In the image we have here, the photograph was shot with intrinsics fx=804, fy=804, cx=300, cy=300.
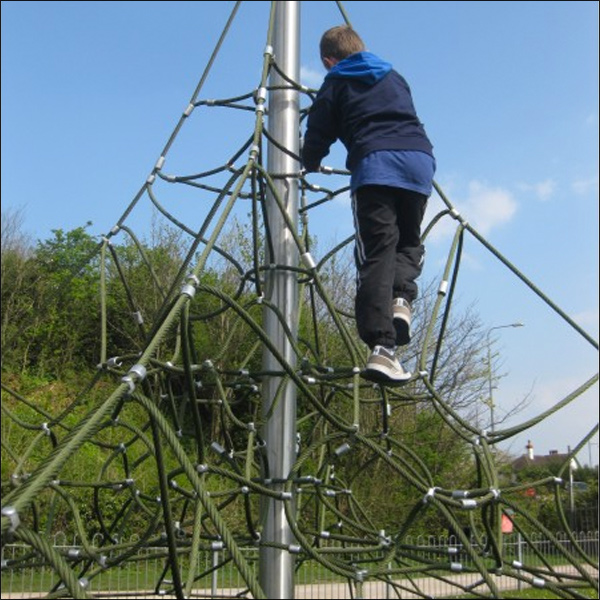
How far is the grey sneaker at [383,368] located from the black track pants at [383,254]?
0.11 feet

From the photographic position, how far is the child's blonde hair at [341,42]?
201 cm

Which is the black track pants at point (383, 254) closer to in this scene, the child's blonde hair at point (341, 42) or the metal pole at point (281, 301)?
the metal pole at point (281, 301)

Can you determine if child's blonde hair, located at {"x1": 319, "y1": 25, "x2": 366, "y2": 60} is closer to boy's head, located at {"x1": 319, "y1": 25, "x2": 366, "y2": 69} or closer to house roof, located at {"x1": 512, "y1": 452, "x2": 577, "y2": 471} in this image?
boy's head, located at {"x1": 319, "y1": 25, "x2": 366, "y2": 69}

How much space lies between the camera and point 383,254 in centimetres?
178

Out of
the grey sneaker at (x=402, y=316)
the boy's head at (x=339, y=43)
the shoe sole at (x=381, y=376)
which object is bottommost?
the shoe sole at (x=381, y=376)

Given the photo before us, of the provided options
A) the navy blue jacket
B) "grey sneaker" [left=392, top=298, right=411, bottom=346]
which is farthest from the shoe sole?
the navy blue jacket

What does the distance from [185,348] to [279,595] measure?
0.74 meters

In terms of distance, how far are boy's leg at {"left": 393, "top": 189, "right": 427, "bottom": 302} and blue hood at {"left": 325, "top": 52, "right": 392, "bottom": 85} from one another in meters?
0.30

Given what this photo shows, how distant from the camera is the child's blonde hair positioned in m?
2.01

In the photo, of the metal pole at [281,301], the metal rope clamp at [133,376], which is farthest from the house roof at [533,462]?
the metal rope clamp at [133,376]

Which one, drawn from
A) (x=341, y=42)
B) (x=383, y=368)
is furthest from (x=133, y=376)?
(x=341, y=42)

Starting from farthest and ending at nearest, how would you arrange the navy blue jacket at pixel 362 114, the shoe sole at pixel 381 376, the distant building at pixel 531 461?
the distant building at pixel 531 461, the navy blue jacket at pixel 362 114, the shoe sole at pixel 381 376

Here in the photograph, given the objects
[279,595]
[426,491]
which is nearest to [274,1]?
[426,491]

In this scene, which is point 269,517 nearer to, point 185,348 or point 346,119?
point 185,348
